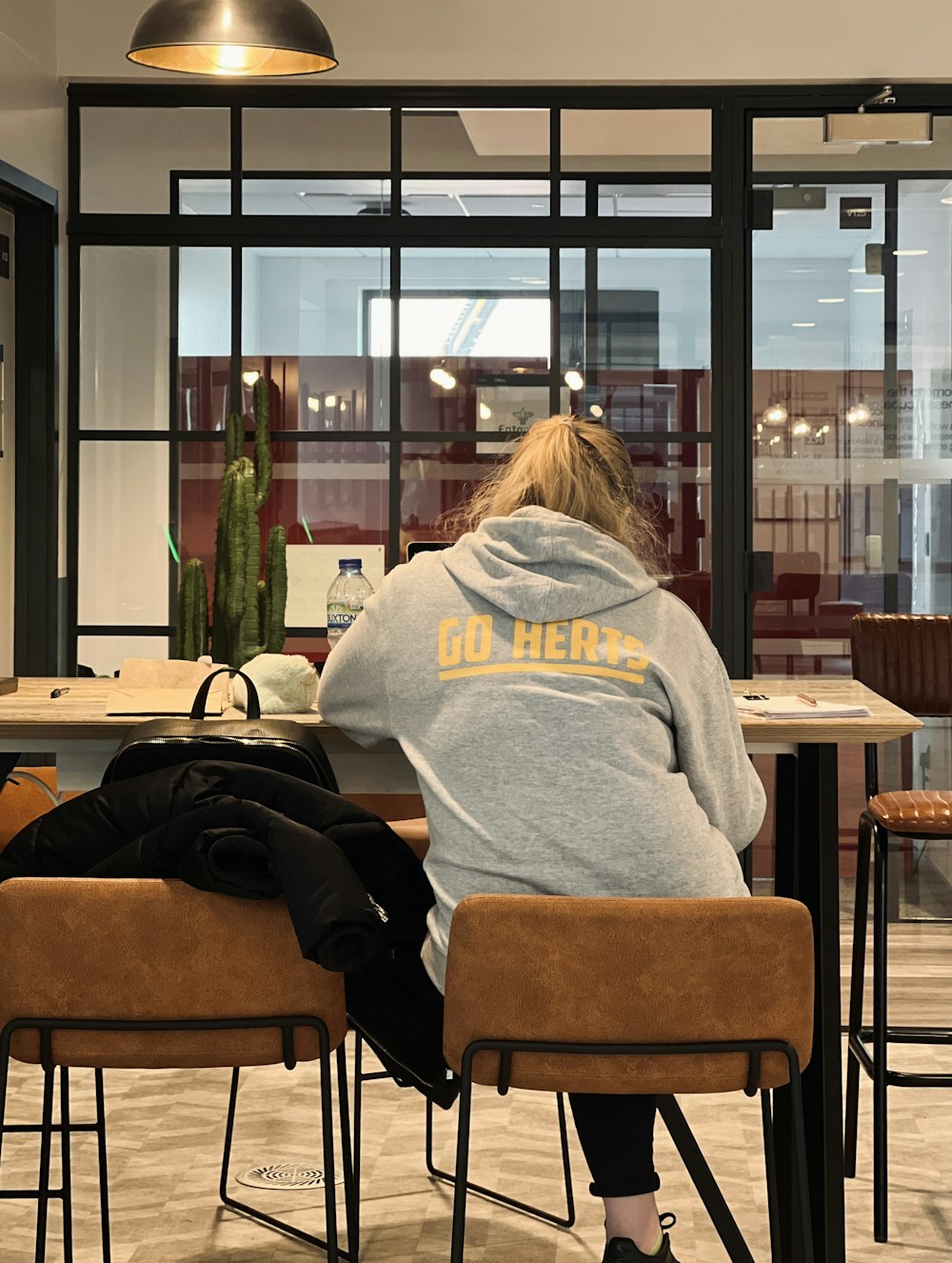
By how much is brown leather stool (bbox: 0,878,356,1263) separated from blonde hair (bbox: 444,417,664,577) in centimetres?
70

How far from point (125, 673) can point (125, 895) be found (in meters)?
0.76

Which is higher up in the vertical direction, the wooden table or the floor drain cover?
the wooden table

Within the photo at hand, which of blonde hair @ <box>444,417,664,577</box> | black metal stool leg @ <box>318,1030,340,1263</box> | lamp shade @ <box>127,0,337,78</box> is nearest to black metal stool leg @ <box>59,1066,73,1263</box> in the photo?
black metal stool leg @ <box>318,1030,340,1263</box>

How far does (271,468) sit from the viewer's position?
5.07 metres

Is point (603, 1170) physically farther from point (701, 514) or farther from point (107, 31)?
point (107, 31)

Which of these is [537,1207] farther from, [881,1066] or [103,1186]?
[103,1186]

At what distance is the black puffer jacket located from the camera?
1813 mm

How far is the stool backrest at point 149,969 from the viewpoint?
1835mm

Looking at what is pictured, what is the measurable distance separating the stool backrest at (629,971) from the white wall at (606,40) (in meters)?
3.78

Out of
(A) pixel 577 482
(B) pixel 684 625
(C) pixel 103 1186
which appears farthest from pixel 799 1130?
(C) pixel 103 1186

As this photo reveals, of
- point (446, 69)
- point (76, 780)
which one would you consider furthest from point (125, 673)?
point (446, 69)

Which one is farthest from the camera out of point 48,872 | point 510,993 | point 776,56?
point 776,56

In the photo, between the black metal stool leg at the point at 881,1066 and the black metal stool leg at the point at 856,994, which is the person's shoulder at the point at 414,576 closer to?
the black metal stool leg at the point at 881,1066

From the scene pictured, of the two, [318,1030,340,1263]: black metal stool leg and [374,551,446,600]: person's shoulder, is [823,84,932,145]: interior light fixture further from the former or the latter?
[318,1030,340,1263]: black metal stool leg
